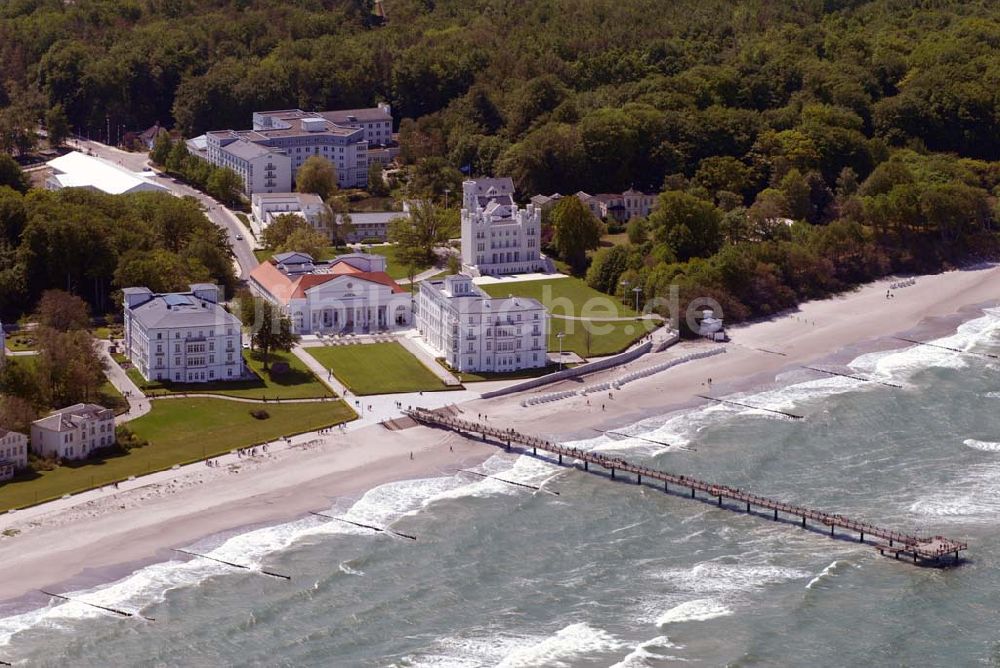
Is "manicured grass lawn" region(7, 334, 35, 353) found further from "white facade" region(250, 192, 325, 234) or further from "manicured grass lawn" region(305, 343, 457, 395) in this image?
"white facade" region(250, 192, 325, 234)

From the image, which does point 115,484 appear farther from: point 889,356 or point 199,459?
point 889,356

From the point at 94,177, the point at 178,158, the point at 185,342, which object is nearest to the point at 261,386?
the point at 185,342

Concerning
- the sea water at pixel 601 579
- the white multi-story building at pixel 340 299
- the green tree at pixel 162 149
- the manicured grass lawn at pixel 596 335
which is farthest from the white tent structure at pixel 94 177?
the sea water at pixel 601 579

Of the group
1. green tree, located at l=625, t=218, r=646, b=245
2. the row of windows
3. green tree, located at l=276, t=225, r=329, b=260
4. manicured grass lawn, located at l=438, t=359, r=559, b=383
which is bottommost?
manicured grass lawn, located at l=438, t=359, r=559, b=383

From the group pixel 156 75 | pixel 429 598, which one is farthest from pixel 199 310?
pixel 156 75

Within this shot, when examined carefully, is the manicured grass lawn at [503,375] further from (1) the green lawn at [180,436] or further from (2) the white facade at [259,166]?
(2) the white facade at [259,166]

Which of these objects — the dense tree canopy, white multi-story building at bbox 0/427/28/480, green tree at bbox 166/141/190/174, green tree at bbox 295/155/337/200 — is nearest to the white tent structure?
green tree at bbox 166/141/190/174
